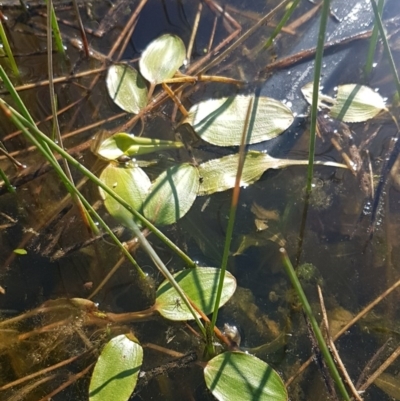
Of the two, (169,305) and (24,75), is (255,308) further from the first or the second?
(24,75)

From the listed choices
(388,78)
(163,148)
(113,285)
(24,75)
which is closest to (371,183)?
(388,78)

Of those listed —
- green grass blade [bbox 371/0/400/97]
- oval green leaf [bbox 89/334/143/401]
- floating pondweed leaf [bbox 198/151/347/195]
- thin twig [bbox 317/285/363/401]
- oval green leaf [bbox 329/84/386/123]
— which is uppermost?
green grass blade [bbox 371/0/400/97]

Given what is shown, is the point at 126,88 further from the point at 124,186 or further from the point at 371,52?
the point at 371,52

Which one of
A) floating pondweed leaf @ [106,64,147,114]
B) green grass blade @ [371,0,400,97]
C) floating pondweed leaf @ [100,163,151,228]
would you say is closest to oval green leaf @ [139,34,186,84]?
floating pondweed leaf @ [106,64,147,114]

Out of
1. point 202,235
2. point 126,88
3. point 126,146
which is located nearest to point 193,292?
point 202,235

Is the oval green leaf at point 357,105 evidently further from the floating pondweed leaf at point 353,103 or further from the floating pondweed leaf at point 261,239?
the floating pondweed leaf at point 261,239

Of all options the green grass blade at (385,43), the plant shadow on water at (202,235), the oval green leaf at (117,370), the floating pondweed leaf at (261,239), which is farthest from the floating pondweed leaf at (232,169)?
the oval green leaf at (117,370)

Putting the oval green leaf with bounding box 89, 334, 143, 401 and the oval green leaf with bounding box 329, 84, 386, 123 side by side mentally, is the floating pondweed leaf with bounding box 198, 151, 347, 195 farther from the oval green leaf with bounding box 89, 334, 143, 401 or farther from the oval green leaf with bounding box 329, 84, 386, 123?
the oval green leaf with bounding box 89, 334, 143, 401
